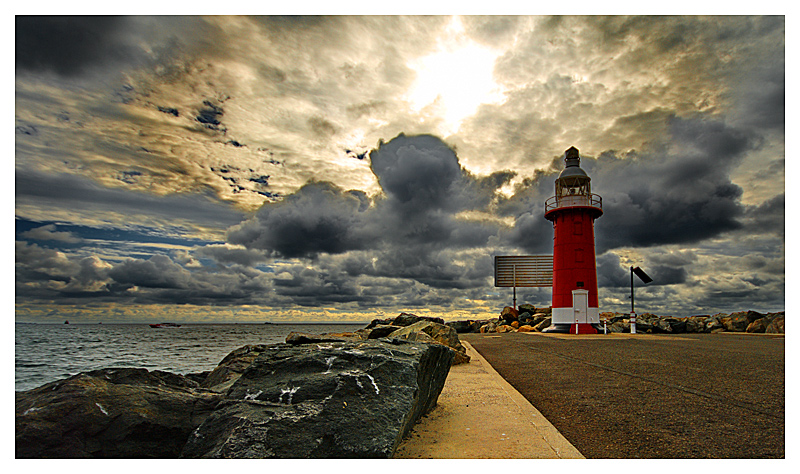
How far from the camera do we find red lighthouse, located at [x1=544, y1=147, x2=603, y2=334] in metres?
20.9

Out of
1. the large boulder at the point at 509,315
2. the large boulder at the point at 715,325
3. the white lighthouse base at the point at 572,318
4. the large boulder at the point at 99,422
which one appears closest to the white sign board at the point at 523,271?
the large boulder at the point at 509,315

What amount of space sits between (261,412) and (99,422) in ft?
4.64

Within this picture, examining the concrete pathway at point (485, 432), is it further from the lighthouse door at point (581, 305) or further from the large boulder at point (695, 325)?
the large boulder at point (695, 325)

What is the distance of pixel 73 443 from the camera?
298 centimetres

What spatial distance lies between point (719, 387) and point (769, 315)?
22494mm

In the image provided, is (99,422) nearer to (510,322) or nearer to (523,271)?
(510,322)

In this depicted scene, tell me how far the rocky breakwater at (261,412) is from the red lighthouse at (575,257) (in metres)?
19.4

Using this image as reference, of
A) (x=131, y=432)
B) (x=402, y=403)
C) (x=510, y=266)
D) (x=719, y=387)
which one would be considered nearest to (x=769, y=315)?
(x=510, y=266)

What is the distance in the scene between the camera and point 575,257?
21359mm

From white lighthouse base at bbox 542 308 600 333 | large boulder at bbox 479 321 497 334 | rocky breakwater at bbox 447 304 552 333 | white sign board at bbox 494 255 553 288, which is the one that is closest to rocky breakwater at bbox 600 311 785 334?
white lighthouse base at bbox 542 308 600 333

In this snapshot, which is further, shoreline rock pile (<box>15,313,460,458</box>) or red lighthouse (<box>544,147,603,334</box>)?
red lighthouse (<box>544,147,603,334</box>)

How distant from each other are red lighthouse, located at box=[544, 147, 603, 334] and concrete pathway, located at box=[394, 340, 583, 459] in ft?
58.2

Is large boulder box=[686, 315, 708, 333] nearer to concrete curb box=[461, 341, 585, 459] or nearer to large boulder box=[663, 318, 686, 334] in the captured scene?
large boulder box=[663, 318, 686, 334]

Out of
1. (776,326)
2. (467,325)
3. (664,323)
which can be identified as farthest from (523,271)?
(776,326)
